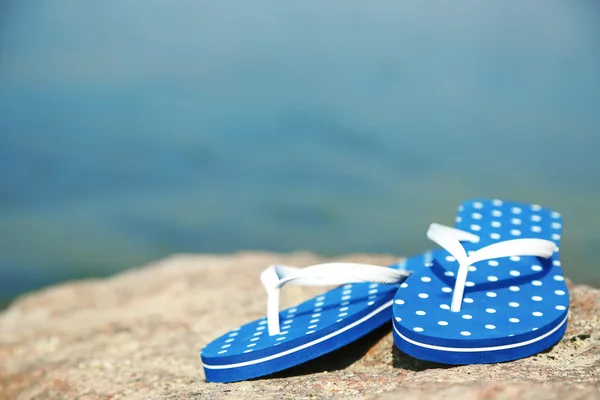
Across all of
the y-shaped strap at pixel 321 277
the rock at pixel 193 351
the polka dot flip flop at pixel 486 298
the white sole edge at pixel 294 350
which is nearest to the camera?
the rock at pixel 193 351

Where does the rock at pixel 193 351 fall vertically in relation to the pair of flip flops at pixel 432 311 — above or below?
below

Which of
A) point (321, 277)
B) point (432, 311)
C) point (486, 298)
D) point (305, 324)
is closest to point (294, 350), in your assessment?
point (305, 324)

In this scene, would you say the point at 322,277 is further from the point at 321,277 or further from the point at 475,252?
the point at 475,252

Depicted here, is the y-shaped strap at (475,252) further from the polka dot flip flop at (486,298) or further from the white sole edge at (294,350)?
the white sole edge at (294,350)

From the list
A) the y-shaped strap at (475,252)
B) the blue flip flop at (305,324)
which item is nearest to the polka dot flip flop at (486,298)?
the y-shaped strap at (475,252)

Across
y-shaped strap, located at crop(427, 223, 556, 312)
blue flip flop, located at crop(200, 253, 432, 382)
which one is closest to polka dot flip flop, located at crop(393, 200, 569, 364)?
y-shaped strap, located at crop(427, 223, 556, 312)

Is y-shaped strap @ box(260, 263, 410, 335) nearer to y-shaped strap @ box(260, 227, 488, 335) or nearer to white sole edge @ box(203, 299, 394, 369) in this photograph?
y-shaped strap @ box(260, 227, 488, 335)
